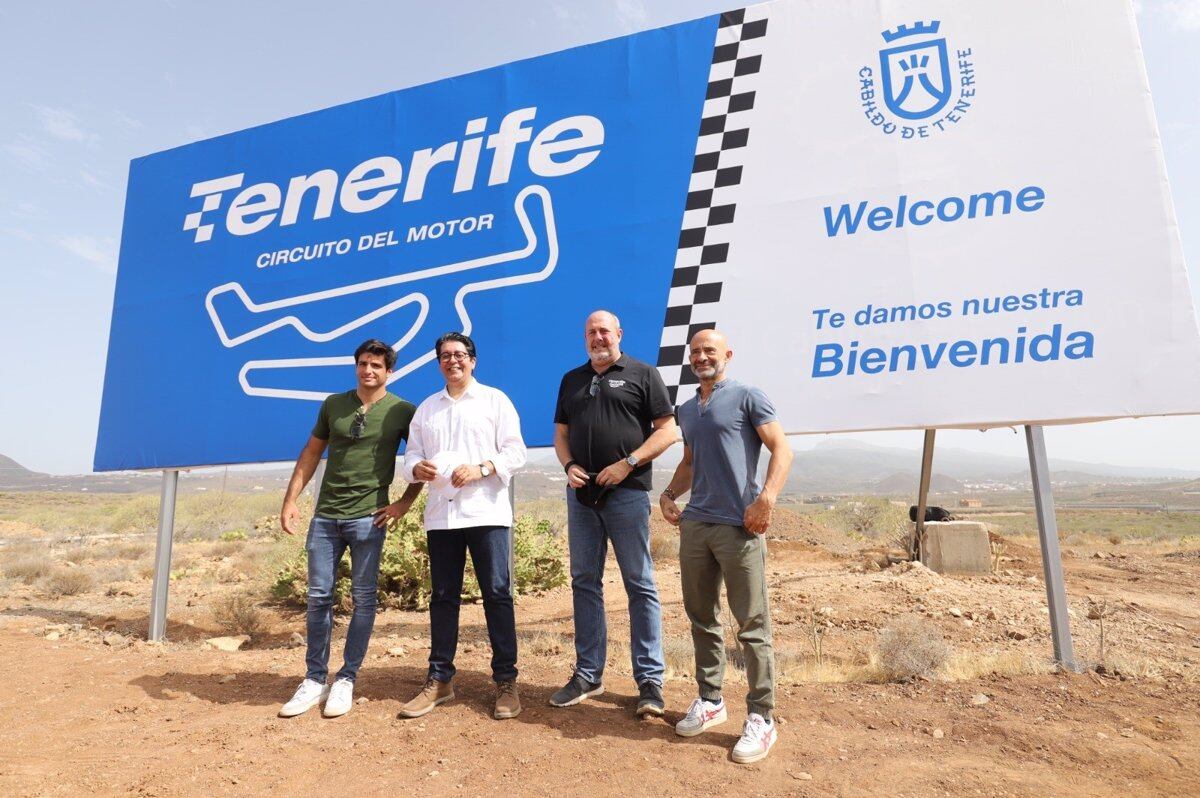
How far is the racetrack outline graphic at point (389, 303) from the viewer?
17.4ft

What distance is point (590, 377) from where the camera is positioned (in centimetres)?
355

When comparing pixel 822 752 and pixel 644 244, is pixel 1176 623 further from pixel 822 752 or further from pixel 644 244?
pixel 644 244

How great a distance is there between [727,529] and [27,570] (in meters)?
12.2

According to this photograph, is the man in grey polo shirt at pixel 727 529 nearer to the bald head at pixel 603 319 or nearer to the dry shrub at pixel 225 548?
the bald head at pixel 603 319

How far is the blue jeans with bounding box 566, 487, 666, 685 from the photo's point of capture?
335 centimetres

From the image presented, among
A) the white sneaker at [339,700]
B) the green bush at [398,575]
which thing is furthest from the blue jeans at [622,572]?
the green bush at [398,575]

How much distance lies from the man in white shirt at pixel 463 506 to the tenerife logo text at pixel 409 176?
247cm

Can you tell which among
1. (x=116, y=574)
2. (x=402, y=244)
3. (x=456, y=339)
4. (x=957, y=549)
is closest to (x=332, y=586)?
(x=456, y=339)

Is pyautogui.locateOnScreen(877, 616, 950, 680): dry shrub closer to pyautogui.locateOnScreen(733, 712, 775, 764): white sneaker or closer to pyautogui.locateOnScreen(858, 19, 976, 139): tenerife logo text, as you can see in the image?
pyautogui.locateOnScreen(733, 712, 775, 764): white sneaker

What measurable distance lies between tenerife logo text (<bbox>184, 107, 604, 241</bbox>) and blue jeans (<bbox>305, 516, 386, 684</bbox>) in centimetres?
317

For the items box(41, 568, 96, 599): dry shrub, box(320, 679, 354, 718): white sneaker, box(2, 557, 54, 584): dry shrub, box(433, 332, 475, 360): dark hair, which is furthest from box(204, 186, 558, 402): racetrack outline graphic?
box(2, 557, 54, 584): dry shrub

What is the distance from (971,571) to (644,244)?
7.24m

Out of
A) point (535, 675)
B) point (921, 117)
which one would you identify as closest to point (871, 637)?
point (535, 675)

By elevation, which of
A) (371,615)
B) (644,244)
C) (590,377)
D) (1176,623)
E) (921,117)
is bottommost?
(1176,623)
